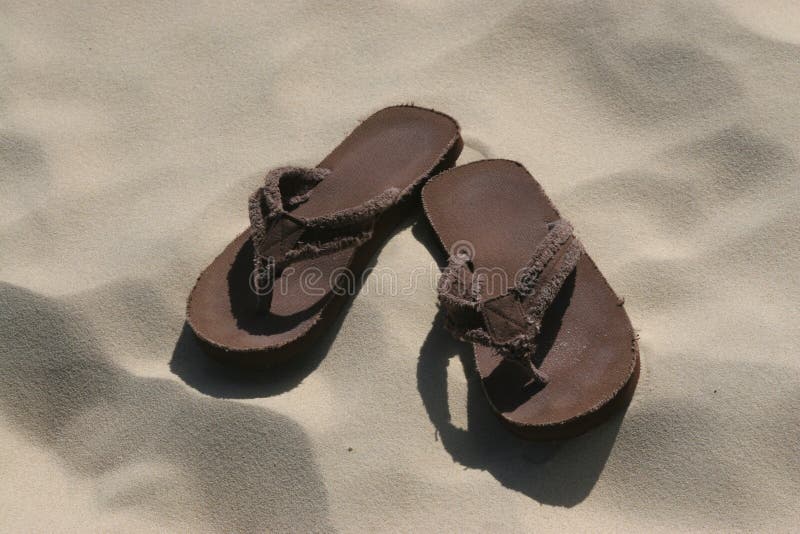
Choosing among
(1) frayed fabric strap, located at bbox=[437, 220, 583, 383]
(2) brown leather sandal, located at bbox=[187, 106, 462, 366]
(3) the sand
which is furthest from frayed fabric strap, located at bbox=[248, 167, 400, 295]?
(1) frayed fabric strap, located at bbox=[437, 220, 583, 383]

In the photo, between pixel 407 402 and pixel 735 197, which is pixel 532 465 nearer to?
pixel 407 402

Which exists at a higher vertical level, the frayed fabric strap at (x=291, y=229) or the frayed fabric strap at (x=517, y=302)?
the frayed fabric strap at (x=291, y=229)

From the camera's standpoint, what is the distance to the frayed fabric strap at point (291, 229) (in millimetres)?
2240

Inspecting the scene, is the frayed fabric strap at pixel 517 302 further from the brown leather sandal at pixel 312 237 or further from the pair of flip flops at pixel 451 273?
the brown leather sandal at pixel 312 237

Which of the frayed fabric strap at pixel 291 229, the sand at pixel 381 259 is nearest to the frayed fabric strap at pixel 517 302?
the sand at pixel 381 259

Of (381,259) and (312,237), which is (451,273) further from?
(312,237)

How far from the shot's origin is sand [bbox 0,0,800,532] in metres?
1.95

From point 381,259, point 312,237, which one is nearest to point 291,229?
point 312,237

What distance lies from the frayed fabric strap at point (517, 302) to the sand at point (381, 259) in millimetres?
140

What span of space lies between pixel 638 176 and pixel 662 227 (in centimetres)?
18

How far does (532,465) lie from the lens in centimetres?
197

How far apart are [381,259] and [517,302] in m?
0.47

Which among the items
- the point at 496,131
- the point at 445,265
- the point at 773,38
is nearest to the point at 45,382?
the point at 445,265

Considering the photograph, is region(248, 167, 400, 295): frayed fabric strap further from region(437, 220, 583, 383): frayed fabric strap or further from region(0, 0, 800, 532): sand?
region(437, 220, 583, 383): frayed fabric strap
